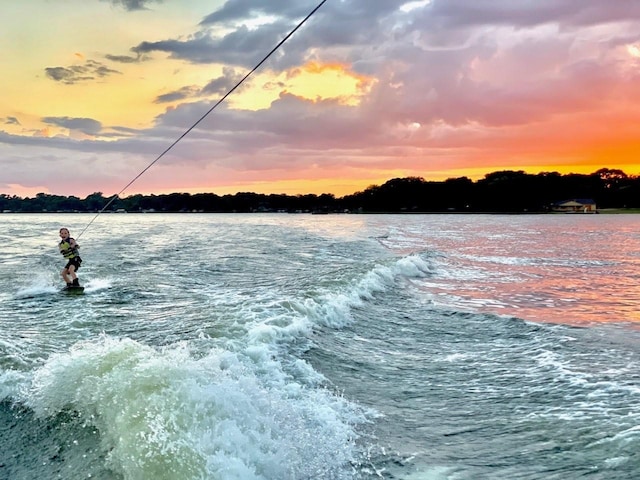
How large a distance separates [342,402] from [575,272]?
17.0 metres

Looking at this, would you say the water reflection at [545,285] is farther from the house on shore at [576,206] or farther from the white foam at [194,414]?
the house on shore at [576,206]

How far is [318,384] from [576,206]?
165150 mm

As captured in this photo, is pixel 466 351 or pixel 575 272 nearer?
pixel 466 351

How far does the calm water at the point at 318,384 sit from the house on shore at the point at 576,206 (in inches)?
6019

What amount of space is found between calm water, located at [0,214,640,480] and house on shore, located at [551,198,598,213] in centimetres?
15287

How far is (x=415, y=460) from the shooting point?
16.3 feet

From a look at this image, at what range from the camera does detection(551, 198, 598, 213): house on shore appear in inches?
5915

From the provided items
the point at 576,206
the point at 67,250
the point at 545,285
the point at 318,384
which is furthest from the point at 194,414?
the point at 576,206

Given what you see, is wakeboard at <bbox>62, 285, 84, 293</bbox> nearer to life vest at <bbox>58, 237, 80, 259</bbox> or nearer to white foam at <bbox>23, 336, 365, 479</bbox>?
life vest at <bbox>58, 237, 80, 259</bbox>

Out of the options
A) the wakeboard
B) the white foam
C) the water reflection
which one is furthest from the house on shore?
the white foam

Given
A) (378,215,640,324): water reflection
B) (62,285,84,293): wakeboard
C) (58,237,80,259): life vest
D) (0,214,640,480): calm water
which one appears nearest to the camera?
(0,214,640,480): calm water

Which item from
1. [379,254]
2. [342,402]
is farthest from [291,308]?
[379,254]

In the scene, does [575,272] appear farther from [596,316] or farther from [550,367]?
[550,367]

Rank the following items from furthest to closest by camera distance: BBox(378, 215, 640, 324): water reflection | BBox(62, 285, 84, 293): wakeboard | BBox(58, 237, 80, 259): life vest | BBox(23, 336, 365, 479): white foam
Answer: BBox(58, 237, 80, 259): life vest → BBox(62, 285, 84, 293): wakeboard → BBox(378, 215, 640, 324): water reflection → BBox(23, 336, 365, 479): white foam
